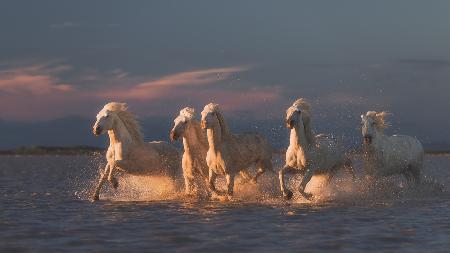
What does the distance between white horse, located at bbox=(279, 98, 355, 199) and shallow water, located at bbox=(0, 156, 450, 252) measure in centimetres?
62

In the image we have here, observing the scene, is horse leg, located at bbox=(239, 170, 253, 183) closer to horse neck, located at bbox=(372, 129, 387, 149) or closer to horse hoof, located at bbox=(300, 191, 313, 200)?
horse hoof, located at bbox=(300, 191, 313, 200)

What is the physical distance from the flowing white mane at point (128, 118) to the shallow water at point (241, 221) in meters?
1.46

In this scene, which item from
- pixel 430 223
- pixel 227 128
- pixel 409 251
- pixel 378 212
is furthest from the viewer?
pixel 227 128

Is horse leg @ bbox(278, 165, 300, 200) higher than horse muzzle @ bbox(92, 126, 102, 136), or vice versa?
horse muzzle @ bbox(92, 126, 102, 136)

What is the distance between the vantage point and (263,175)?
63.9ft

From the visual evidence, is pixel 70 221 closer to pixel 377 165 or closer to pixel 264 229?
pixel 264 229

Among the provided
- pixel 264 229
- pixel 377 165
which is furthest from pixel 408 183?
pixel 264 229

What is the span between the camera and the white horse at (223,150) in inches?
696

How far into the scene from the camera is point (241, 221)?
13.9m

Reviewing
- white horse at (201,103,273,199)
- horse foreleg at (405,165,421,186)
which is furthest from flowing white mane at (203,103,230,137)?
horse foreleg at (405,165,421,186)

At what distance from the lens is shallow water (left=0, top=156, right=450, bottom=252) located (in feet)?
37.1

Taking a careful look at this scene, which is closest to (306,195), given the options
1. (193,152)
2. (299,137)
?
(299,137)

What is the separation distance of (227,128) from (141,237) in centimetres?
639

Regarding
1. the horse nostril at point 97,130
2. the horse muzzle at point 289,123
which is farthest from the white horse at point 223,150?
the horse nostril at point 97,130
